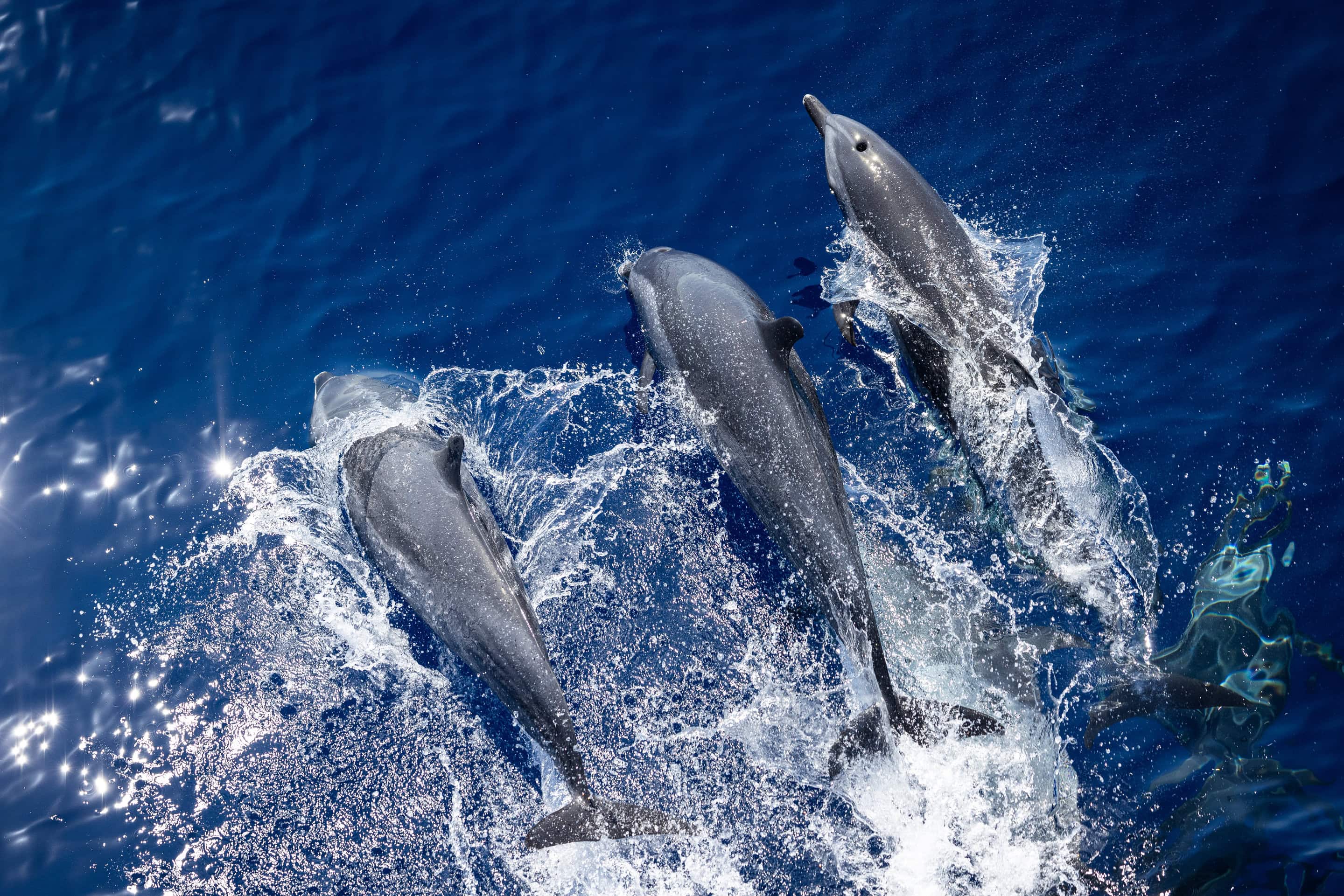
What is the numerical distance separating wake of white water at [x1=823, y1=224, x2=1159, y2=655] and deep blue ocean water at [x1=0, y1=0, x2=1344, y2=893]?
0.31 metres

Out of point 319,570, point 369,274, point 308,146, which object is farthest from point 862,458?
point 308,146

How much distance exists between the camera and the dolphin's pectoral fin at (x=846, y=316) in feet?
26.1

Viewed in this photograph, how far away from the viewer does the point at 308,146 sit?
9.81 meters

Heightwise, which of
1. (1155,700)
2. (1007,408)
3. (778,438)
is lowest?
(1155,700)

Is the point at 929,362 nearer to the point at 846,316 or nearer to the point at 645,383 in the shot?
the point at 846,316

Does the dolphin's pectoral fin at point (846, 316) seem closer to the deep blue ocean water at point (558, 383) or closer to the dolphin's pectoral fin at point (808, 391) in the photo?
the deep blue ocean water at point (558, 383)

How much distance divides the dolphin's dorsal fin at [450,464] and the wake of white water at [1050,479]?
13.0 feet

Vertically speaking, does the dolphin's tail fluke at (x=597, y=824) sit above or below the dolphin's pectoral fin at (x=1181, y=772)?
above

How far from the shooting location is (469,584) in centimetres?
625

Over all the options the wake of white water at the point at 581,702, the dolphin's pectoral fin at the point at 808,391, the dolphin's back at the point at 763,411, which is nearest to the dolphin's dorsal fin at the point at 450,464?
the wake of white water at the point at 581,702

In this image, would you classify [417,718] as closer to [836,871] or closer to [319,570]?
[319,570]

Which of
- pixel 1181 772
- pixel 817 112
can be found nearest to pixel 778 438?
pixel 1181 772

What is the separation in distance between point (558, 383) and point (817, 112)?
3.82 meters

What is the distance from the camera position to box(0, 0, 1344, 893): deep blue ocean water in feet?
20.6
